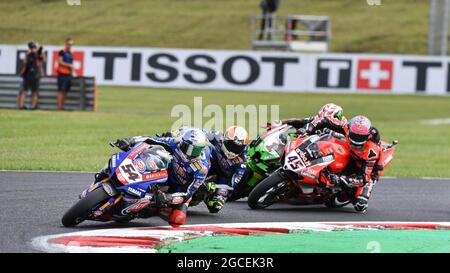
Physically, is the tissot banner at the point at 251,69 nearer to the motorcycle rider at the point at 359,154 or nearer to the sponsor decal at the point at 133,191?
the motorcycle rider at the point at 359,154

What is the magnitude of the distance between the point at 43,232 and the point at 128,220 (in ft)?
2.76

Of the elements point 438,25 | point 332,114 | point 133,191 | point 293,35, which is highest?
point 438,25

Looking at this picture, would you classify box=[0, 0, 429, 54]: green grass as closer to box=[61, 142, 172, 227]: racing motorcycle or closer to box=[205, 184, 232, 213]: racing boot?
box=[205, 184, 232, 213]: racing boot

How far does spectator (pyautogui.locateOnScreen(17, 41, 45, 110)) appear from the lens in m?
23.9

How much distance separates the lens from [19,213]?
403 inches

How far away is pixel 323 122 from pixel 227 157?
1.24 metres

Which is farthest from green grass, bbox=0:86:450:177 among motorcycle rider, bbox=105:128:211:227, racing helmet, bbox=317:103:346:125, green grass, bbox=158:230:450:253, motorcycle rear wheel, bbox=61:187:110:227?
green grass, bbox=158:230:450:253

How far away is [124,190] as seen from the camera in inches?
361

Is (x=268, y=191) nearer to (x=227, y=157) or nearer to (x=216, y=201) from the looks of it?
(x=227, y=157)

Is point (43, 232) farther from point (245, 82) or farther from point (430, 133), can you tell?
point (245, 82)

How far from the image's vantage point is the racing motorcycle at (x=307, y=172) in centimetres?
1106

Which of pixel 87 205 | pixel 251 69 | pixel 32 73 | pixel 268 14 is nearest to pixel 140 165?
pixel 87 205

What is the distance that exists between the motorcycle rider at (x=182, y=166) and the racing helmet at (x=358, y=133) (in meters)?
1.82

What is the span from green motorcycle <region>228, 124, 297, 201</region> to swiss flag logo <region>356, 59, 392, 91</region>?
69.7ft
